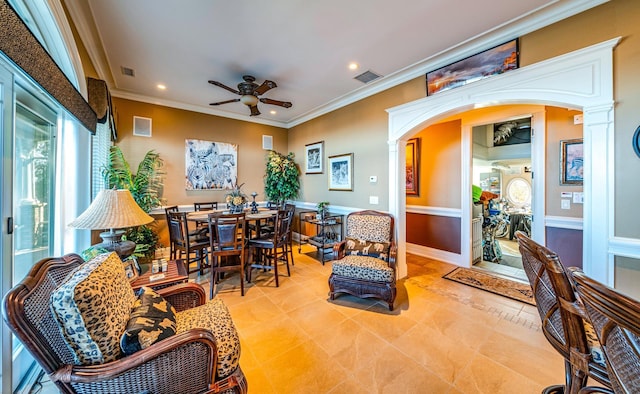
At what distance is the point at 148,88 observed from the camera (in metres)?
3.93

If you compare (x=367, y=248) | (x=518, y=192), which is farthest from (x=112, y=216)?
(x=518, y=192)

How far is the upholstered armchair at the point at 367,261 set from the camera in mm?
2607

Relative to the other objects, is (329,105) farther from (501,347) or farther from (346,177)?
(501,347)

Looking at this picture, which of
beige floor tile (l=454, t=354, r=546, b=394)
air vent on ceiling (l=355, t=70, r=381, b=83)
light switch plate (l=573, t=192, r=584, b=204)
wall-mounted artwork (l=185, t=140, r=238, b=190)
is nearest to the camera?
beige floor tile (l=454, t=354, r=546, b=394)

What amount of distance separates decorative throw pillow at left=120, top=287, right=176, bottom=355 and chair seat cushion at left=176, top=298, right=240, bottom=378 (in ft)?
0.54

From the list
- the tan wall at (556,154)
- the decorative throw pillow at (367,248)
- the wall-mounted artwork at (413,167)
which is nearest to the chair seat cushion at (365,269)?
the decorative throw pillow at (367,248)

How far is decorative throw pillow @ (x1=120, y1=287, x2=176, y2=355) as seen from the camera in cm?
105

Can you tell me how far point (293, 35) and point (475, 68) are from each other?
209cm

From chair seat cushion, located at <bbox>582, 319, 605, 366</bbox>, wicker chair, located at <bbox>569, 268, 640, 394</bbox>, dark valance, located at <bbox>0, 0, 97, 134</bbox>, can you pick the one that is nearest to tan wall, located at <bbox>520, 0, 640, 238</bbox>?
chair seat cushion, located at <bbox>582, 319, 605, 366</bbox>

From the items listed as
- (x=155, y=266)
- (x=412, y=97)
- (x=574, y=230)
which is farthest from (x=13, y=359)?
(x=574, y=230)

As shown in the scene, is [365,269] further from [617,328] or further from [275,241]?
[617,328]

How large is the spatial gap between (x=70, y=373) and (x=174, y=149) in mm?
4499

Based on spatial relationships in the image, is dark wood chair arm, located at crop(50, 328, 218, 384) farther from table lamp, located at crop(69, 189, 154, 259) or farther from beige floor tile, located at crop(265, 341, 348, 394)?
table lamp, located at crop(69, 189, 154, 259)

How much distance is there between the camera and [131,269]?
1.79m
